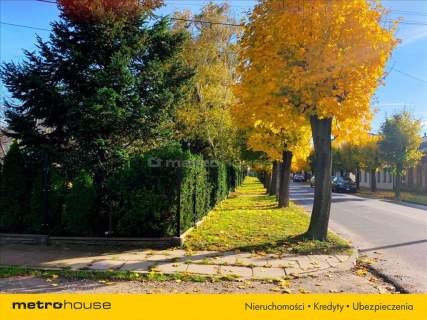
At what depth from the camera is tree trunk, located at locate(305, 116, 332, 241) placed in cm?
980

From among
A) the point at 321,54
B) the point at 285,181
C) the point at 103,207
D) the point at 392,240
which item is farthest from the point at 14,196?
the point at 285,181

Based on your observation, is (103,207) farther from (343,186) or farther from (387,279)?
(343,186)

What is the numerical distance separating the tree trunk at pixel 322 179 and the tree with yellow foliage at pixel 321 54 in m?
0.68

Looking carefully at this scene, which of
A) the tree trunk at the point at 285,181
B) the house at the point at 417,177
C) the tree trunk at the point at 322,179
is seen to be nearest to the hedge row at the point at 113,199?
the tree trunk at the point at 322,179

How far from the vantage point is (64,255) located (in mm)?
8336

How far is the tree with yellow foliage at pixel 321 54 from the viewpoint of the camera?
340 inches

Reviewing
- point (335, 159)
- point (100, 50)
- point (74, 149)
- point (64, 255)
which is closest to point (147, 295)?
point (64, 255)

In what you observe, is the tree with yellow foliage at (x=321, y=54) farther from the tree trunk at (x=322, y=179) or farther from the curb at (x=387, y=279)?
the curb at (x=387, y=279)

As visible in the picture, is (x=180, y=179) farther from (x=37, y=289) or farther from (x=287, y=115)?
(x=37, y=289)

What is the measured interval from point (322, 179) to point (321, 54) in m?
2.94

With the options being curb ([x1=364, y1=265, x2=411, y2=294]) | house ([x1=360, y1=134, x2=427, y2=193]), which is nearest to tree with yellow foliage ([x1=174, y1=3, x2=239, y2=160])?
curb ([x1=364, y1=265, x2=411, y2=294])

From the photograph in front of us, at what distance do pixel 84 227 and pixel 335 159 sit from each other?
46858mm

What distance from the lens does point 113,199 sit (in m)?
9.79

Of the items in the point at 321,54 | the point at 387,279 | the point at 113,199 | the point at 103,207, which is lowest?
the point at 387,279
